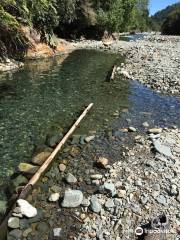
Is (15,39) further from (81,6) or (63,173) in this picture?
(81,6)

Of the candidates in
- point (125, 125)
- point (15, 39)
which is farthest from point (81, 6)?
point (125, 125)

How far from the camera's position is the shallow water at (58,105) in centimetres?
1154

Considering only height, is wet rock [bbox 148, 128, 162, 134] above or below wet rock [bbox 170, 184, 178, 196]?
above

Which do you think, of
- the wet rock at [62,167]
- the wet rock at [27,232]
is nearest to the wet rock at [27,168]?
the wet rock at [62,167]

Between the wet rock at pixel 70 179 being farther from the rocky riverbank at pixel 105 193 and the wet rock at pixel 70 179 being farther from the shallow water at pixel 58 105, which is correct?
the shallow water at pixel 58 105

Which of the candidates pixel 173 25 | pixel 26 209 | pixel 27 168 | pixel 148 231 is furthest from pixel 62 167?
pixel 173 25

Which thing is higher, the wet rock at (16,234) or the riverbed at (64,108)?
→ the riverbed at (64,108)

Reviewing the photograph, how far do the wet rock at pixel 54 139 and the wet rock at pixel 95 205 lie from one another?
3.63 metres

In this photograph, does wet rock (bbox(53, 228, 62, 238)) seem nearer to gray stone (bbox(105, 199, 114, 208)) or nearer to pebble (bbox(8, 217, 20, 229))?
pebble (bbox(8, 217, 20, 229))

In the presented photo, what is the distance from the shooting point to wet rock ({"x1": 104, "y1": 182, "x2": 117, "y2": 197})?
8250 millimetres

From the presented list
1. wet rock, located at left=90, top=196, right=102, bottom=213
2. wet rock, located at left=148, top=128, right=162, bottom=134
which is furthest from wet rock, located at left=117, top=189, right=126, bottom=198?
wet rock, located at left=148, top=128, right=162, bottom=134

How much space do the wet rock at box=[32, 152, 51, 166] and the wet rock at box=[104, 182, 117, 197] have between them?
228 centimetres

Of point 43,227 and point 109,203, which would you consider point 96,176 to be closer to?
point 109,203

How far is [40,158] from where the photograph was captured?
10227 mm
